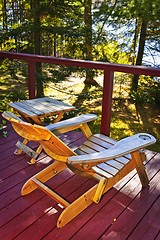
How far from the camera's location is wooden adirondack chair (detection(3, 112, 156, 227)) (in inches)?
63.2

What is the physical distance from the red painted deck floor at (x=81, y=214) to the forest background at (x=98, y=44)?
13.1ft

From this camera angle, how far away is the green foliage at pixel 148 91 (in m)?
7.33

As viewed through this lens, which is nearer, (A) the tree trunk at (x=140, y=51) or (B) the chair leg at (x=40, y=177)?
(B) the chair leg at (x=40, y=177)

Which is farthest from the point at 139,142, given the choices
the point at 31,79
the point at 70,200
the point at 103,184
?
the point at 31,79

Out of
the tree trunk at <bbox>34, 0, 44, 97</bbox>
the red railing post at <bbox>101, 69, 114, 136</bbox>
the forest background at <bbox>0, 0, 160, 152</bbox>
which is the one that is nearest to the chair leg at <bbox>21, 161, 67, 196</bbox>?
the red railing post at <bbox>101, 69, 114, 136</bbox>

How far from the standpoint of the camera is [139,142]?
1.82 m

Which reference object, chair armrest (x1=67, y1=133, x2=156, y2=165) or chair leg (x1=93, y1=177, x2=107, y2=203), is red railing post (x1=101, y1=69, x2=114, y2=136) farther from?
chair leg (x1=93, y1=177, x2=107, y2=203)

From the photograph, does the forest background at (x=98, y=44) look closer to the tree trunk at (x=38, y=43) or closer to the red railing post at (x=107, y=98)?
the tree trunk at (x=38, y=43)

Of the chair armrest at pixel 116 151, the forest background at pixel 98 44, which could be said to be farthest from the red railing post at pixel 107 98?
the forest background at pixel 98 44

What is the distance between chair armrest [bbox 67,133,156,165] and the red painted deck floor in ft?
1.66

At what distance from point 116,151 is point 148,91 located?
6.28 meters

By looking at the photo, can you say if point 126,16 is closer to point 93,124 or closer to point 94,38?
point 94,38

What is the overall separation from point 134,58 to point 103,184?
7.32 meters

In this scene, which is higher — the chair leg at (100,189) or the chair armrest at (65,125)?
the chair armrest at (65,125)
